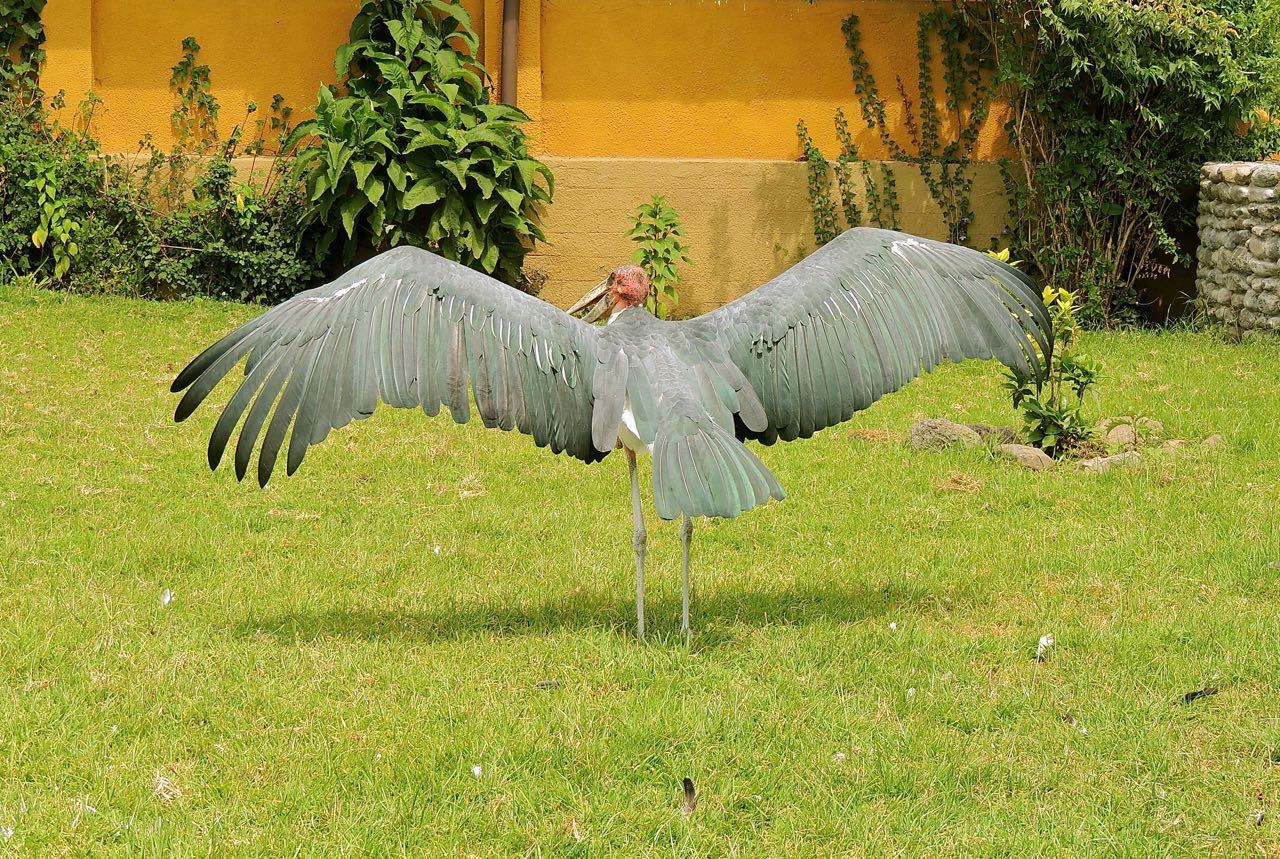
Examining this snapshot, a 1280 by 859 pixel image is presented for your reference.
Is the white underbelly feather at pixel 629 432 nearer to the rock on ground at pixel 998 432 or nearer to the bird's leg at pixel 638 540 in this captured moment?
the bird's leg at pixel 638 540

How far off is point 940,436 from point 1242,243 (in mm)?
3831

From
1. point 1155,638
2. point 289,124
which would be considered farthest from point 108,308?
point 1155,638

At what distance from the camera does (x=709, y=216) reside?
11070 millimetres

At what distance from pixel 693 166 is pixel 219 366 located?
707 cm

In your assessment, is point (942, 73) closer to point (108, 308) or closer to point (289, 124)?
point (289, 124)

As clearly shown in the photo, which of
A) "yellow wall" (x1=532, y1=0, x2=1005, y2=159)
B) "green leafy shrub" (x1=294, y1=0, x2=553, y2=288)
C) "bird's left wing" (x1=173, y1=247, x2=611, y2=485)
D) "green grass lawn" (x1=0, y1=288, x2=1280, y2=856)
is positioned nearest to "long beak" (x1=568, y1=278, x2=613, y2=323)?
"bird's left wing" (x1=173, y1=247, x2=611, y2=485)

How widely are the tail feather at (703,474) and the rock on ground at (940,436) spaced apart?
3.28m

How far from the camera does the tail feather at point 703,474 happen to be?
4.14 meters

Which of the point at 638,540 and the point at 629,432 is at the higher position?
the point at 629,432

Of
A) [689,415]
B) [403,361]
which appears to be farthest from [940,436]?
[403,361]

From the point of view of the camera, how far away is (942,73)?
11.1 m

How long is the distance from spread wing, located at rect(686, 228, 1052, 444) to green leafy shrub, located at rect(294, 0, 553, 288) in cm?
537

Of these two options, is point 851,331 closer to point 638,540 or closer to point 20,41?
point 638,540

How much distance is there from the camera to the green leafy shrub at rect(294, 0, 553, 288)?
32.8 feet
